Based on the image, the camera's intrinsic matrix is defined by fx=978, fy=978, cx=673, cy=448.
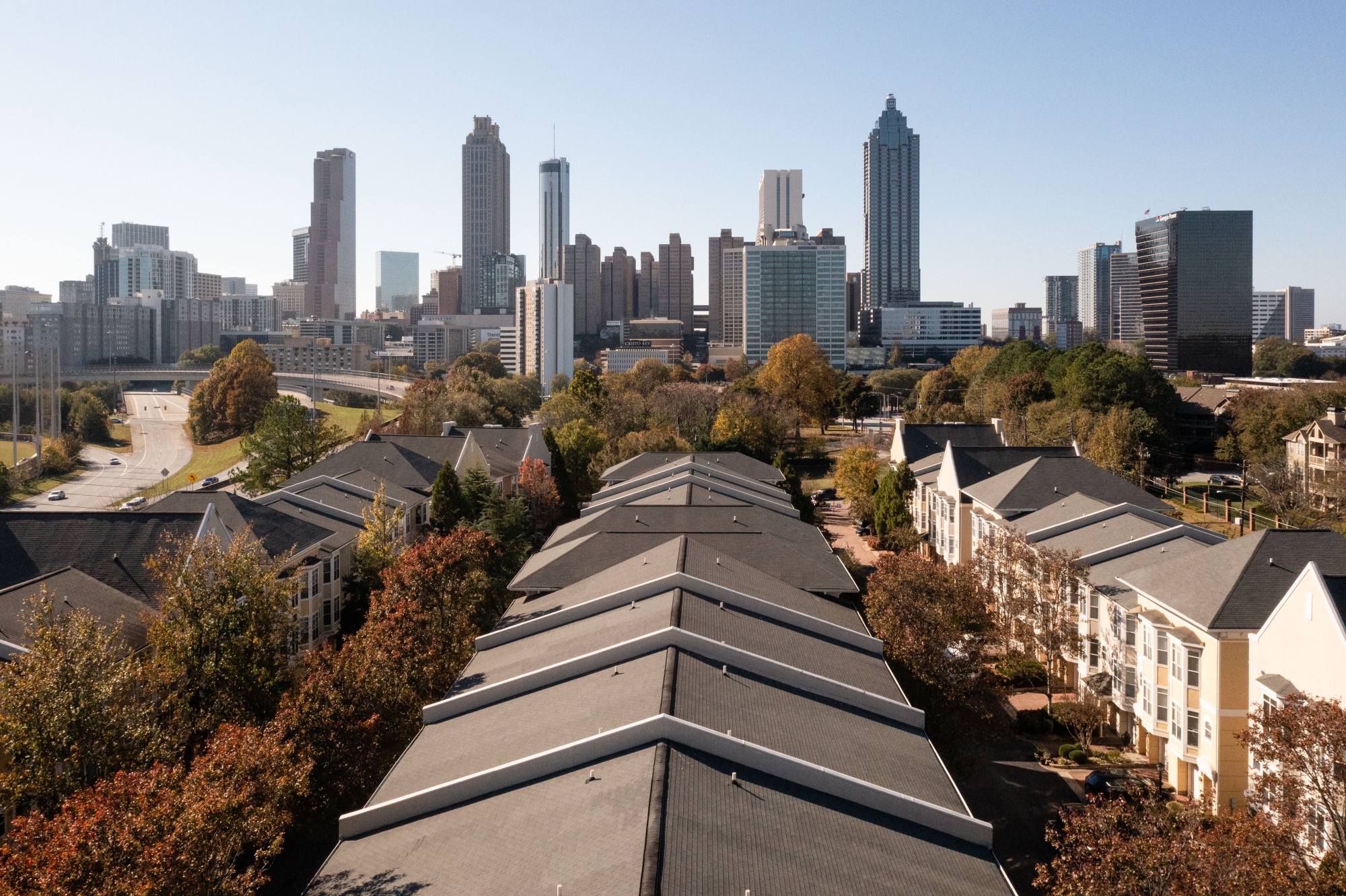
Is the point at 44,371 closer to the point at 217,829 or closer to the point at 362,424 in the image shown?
the point at 362,424

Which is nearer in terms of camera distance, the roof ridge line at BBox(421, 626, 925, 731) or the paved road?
the roof ridge line at BBox(421, 626, 925, 731)

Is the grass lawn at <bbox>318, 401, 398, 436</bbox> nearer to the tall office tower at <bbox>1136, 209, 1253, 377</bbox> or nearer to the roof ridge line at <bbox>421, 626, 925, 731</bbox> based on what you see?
the roof ridge line at <bbox>421, 626, 925, 731</bbox>

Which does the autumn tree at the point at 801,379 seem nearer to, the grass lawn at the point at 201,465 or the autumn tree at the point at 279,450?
the autumn tree at the point at 279,450

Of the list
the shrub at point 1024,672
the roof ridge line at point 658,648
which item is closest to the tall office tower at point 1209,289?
the shrub at point 1024,672

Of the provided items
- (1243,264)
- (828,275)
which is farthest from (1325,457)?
(828,275)

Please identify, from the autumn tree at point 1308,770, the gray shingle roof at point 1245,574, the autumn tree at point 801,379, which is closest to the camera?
the autumn tree at point 1308,770

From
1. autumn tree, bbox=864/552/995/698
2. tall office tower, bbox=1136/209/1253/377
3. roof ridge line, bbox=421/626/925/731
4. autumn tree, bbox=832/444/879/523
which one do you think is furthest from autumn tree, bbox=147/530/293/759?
tall office tower, bbox=1136/209/1253/377

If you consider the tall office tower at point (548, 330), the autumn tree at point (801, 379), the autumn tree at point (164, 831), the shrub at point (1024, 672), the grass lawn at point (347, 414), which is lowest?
the shrub at point (1024, 672)
